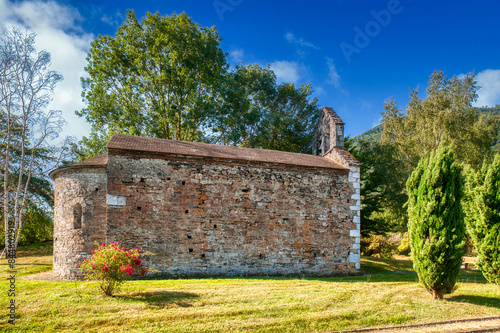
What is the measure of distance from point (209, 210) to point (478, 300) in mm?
9208

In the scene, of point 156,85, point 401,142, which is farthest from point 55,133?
point 401,142

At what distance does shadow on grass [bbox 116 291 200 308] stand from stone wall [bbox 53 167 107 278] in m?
3.81

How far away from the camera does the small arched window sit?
10.8 m

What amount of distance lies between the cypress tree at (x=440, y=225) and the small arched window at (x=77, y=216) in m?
11.4

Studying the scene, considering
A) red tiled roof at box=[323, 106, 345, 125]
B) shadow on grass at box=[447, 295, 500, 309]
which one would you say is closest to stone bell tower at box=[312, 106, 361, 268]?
red tiled roof at box=[323, 106, 345, 125]

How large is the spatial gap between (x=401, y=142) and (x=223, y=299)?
24184 mm

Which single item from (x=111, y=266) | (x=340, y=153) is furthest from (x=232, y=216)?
(x=340, y=153)

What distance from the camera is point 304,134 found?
29.8 m

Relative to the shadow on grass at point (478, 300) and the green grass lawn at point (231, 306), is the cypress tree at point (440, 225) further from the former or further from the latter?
the green grass lawn at point (231, 306)

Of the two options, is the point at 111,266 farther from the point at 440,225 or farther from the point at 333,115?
the point at 333,115

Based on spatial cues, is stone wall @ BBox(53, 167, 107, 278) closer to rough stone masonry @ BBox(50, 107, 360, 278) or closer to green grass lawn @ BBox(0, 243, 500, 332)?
rough stone masonry @ BBox(50, 107, 360, 278)

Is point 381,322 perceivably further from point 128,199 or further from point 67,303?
point 128,199

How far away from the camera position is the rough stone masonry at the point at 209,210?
A: 10.7 meters

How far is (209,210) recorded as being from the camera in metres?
11.5
